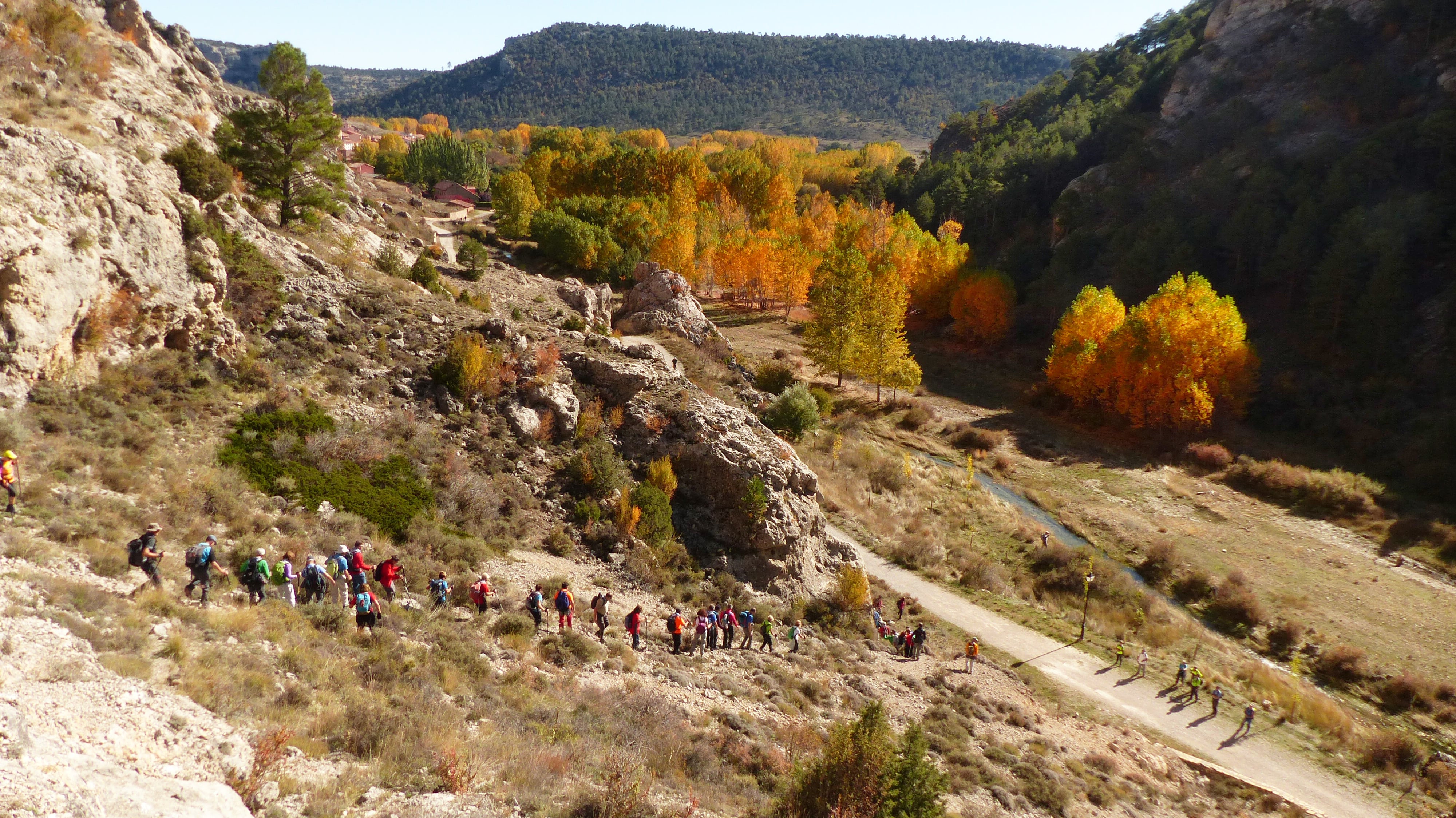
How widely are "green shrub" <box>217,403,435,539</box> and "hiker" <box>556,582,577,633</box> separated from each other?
4.42 m

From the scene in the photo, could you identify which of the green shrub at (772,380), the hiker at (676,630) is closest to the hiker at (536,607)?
the hiker at (676,630)

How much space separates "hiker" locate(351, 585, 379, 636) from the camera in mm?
13680

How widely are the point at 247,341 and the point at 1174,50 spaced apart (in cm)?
10582

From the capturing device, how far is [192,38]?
40.7 metres

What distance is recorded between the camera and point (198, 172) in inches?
922

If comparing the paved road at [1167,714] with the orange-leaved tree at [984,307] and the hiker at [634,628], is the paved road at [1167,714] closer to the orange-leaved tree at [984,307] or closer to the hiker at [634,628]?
the hiker at [634,628]

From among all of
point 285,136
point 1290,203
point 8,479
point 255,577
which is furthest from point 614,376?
point 1290,203

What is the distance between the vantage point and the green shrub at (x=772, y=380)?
49.0m

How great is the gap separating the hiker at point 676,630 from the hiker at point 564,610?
7.80 ft

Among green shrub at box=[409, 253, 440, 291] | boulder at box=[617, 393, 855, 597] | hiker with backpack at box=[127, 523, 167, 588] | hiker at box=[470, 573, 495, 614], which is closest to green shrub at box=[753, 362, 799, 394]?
green shrub at box=[409, 253, 440, 291]

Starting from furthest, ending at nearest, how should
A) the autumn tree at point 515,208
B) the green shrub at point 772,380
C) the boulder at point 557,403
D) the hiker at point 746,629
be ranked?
the autumn tree at point 515,208, the green shrub at point 772,380, the boulder at point 557,403, the hiker at point 746,629

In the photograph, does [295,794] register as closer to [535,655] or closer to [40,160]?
[535,655]

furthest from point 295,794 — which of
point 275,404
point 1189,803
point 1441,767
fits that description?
point 1441,767

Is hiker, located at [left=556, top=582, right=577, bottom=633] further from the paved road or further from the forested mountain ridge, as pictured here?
the forested mountain ridge
